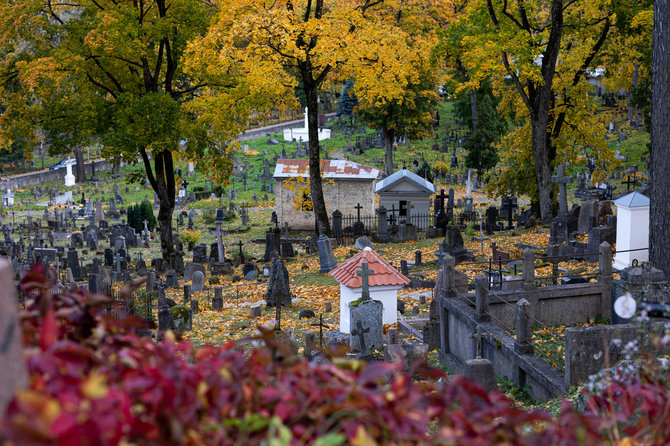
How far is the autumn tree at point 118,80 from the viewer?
19.0m

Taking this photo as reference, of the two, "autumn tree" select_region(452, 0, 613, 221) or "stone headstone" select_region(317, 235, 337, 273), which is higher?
"autumn tree" select_region(452, 0, 613, 221)

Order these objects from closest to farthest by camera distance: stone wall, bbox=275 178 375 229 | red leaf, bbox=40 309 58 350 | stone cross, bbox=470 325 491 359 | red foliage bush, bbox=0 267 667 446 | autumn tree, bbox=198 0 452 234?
red foliage bush, bbox=0 267 667 446 < red leaf, bbox=40 309 58 350 < stone cross, bbox=470 325 491 359 < autumn tree, bbox=198 0 452 234 < stone wall, bbox=275 178 375 229

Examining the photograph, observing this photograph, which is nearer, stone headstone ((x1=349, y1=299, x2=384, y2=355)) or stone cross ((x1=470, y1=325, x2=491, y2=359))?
stone cross ((x1=470, y1=325, x2=491, y2=359))

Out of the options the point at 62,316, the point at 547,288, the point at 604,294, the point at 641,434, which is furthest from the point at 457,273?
the point at 62,316

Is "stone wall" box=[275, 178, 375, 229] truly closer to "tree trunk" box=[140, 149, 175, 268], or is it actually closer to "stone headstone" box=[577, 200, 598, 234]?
"tree trunk" box=[140, 149, 175, 268]

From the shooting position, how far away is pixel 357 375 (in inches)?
103

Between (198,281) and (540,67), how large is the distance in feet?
40.0

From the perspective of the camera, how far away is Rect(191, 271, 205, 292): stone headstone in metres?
19.7

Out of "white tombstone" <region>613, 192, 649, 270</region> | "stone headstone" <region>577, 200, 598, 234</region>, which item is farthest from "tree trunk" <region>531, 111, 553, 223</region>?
"white tombstone" <region>613, 192, 649, 270</region>

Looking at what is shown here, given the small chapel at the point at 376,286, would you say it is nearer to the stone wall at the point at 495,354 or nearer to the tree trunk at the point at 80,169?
the stone wall at the point at 495,354

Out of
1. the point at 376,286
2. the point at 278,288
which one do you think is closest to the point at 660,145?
the point at 376,286

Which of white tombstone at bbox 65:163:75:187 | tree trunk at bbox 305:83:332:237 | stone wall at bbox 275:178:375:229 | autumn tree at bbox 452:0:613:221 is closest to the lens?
autumn tree at bbox 452:0:613:221

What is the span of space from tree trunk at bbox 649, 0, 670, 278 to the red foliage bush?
A: 9.17 metres

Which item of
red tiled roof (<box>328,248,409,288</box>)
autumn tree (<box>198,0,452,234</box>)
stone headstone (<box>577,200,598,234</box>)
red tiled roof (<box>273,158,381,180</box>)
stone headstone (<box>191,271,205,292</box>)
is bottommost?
stone headstone (<box>191,271,205,292</box>)
